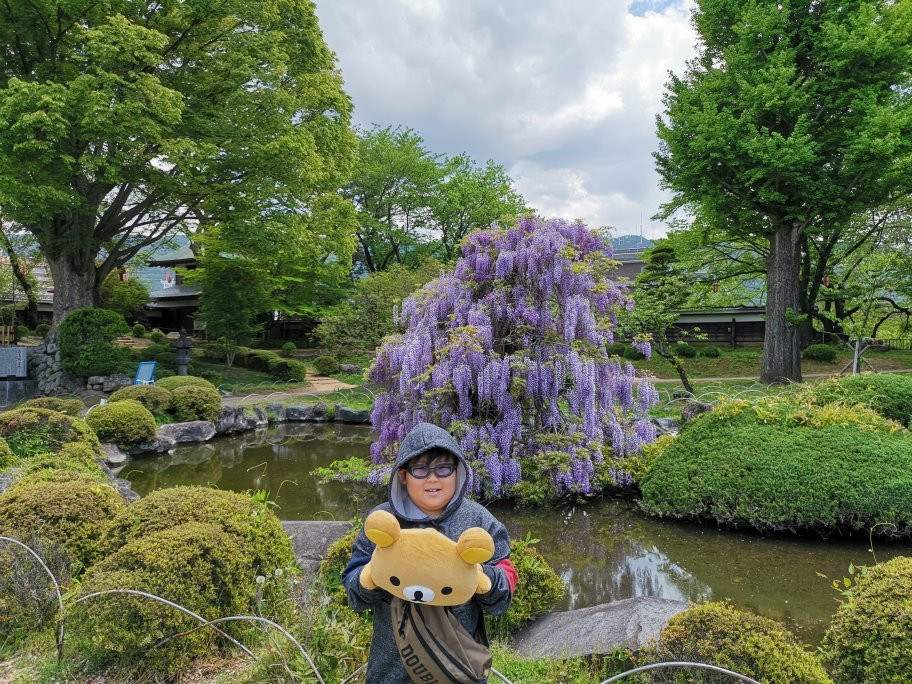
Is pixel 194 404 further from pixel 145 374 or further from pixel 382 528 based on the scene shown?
pixel 382 528

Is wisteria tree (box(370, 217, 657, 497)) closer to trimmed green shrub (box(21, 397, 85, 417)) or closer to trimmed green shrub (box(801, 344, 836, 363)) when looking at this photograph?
trimmed green shrub (box(21, 397, 85, 417))

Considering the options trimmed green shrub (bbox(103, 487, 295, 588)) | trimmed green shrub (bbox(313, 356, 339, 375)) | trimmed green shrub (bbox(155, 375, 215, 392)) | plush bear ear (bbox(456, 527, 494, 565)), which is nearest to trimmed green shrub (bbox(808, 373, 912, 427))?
trimmed green shrub (bbox(103, 487, 295, 588))

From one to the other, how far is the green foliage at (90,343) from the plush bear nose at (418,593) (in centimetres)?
1402

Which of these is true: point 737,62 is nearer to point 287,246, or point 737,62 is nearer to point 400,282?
point 400,282

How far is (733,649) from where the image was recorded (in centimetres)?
217

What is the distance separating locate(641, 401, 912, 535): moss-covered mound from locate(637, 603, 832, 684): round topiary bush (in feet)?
9.73

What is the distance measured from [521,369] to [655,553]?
236 cm

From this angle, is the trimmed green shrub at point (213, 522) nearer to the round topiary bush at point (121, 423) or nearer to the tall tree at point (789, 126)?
the round topiary bush at point (121, 423)

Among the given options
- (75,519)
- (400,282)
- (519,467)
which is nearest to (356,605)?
(75,519)

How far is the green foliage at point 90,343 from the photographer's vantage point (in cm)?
1263

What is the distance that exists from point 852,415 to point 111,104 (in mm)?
13486

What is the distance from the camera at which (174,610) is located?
8.25ft

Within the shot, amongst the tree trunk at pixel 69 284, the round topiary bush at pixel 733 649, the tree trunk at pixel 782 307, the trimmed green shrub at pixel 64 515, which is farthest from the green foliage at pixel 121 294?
the round topiary bush at pixel 733 649

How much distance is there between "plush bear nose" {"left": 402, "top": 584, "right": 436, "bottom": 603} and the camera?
1487mm
